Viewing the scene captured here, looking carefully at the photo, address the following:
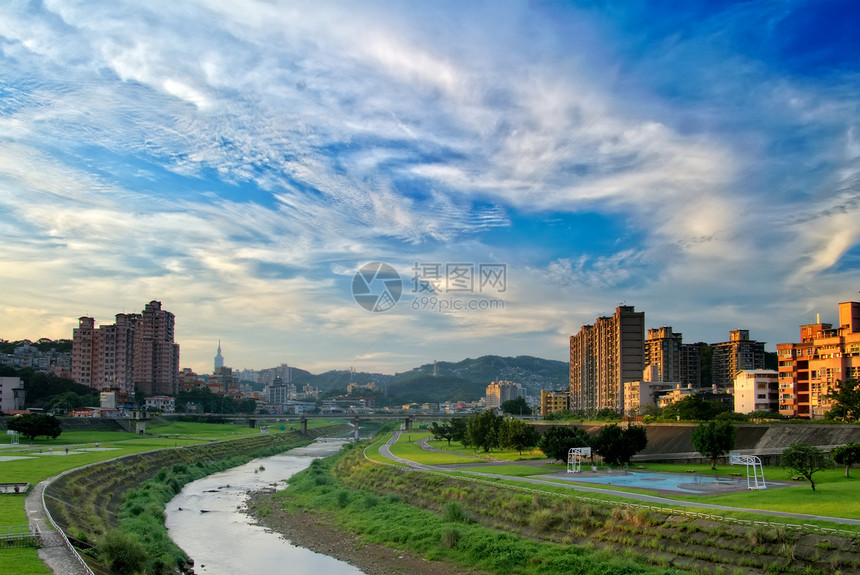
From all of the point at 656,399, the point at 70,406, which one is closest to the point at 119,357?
the point at 70,406

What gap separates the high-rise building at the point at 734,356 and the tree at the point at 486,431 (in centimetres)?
9549

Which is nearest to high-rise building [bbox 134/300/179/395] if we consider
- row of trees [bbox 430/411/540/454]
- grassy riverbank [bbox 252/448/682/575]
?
row of trees [bbox 430/411/540/454]

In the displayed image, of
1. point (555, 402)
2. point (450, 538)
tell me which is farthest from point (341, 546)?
point (555, 402)

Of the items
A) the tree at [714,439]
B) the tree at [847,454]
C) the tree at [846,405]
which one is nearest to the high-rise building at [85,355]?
the tree at [714,439]

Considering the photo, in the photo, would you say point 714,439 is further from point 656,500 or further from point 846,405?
point 656,500

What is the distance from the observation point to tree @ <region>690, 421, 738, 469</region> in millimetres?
49594

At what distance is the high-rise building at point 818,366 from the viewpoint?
76969mm

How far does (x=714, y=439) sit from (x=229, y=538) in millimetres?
34911

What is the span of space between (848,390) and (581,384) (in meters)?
109

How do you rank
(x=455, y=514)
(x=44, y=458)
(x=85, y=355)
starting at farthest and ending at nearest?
1. (x=85, y=355)
2. (x=44, y=458)
3. (x=455, y=514)

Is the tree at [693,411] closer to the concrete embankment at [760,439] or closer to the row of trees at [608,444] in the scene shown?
the concrete embankment at [760,439]

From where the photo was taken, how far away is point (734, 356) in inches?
6147

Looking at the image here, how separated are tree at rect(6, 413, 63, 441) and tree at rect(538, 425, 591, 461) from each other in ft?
200

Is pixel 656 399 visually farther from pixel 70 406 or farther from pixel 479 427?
pixel 70 406
